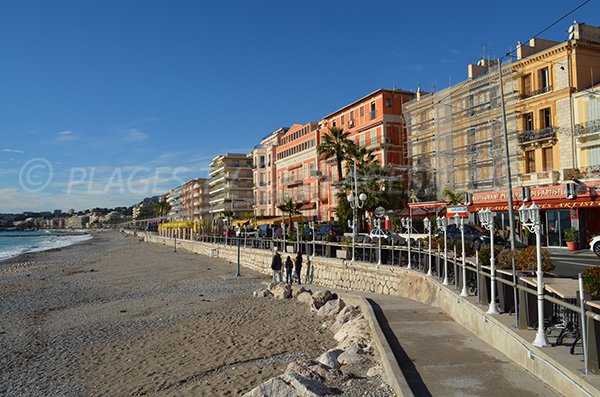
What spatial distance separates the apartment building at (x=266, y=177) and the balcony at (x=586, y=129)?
4699 cm

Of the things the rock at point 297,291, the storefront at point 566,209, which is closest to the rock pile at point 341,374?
the rock at point 297,291

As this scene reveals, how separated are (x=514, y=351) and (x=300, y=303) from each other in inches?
474

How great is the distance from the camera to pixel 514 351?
6707mm

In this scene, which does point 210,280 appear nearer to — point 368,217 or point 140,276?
point 140,276

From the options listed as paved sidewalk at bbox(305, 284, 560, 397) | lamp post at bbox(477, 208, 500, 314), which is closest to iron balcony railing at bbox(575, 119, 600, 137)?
paved sidewalk at bbox(305, 284, 560, 397)

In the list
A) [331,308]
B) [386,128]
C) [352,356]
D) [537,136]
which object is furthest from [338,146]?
[352,356]

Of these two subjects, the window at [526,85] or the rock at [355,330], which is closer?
the rock at [355,330]

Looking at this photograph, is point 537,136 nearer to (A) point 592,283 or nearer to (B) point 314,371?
(B) point 314,371

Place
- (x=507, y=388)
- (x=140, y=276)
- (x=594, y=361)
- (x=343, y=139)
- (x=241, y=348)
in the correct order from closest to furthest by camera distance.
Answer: (x=594, y=361)
(x=507, y=388)
(x=241, y=348)
(x=140, y=276)
(x=343, y=139)

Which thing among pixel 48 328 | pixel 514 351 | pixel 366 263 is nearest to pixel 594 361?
pixel 514 351

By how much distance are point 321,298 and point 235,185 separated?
7937cm

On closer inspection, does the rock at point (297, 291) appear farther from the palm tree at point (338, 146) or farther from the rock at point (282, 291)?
the palm tree at point (338, 146)

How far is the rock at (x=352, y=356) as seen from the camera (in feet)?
28.1

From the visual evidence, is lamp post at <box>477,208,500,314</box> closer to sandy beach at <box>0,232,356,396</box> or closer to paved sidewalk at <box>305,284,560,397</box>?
paved sidewalk at <box>305,284,560,397</box>
